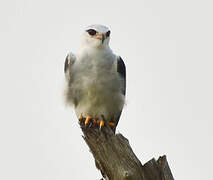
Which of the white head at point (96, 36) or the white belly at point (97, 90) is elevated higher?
the white head at point (96, 36)

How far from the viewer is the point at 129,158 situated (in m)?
5.14

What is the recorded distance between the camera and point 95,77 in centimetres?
748

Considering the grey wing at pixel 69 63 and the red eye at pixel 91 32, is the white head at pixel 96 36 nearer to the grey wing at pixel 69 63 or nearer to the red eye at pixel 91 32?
the red eye at pixel 91 32

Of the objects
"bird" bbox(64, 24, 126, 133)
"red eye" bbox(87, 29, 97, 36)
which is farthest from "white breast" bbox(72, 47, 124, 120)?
"red eye" bbox(87, 29, 97, 36)

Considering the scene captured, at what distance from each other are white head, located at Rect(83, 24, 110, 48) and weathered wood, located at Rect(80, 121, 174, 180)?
2613mm

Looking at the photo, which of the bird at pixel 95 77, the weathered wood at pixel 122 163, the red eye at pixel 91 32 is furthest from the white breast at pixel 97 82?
the weathered wood at pixel 122 163

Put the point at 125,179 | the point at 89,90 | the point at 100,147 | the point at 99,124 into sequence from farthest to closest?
the point at 89,90 → the point at 99,124 → the point at 100,147 → the point at 125,179

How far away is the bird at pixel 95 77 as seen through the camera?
24.7ft

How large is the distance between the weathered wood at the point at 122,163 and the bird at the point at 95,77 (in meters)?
2.04

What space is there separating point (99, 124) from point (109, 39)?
7.00 ft

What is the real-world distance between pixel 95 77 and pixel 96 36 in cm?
79

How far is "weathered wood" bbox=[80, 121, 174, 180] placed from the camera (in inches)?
199

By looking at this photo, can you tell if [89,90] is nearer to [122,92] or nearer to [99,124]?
[122,92]

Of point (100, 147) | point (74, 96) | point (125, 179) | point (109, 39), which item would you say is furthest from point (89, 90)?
point (125, 179)
